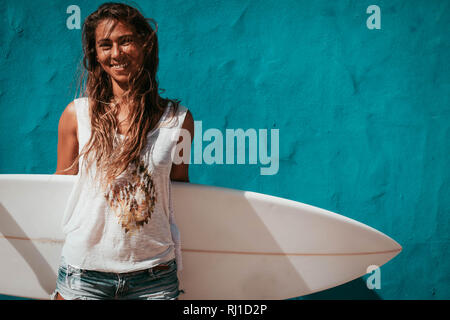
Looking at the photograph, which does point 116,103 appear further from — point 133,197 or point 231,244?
point 231,244

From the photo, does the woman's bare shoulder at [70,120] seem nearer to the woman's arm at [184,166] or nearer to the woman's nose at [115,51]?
the woman's nose at [115,51]

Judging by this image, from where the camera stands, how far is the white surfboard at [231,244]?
137 cm

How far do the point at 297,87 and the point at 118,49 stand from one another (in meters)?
0.95

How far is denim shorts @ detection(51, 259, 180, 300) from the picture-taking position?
2.98ft

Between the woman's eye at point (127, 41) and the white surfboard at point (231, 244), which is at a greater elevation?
the woman's eye at point (127, 41)

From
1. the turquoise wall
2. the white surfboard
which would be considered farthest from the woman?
the turquoise wall

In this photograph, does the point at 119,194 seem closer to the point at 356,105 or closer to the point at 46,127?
the point at 46,127

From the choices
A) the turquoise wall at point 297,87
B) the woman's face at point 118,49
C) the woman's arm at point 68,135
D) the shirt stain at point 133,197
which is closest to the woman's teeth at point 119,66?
the woman's face at point 118,49

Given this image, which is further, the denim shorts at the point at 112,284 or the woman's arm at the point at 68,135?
the woman's arm at the point at 68,135

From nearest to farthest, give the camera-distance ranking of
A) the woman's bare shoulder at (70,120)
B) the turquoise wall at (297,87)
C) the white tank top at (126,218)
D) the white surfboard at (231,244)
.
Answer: the white tank top at (126,218) → the woman's bare shoulder at (70,120) → the white surfboard at (231,244) → the turquoise wall at (297,87)

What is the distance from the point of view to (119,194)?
0.90 metres

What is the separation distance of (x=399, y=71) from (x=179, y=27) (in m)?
1.10

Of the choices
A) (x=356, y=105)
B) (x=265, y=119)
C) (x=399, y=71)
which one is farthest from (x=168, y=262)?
(x=399, y=71)

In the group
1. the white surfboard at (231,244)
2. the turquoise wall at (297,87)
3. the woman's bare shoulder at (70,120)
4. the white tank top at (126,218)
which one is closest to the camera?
the white tank top at (126,218)
